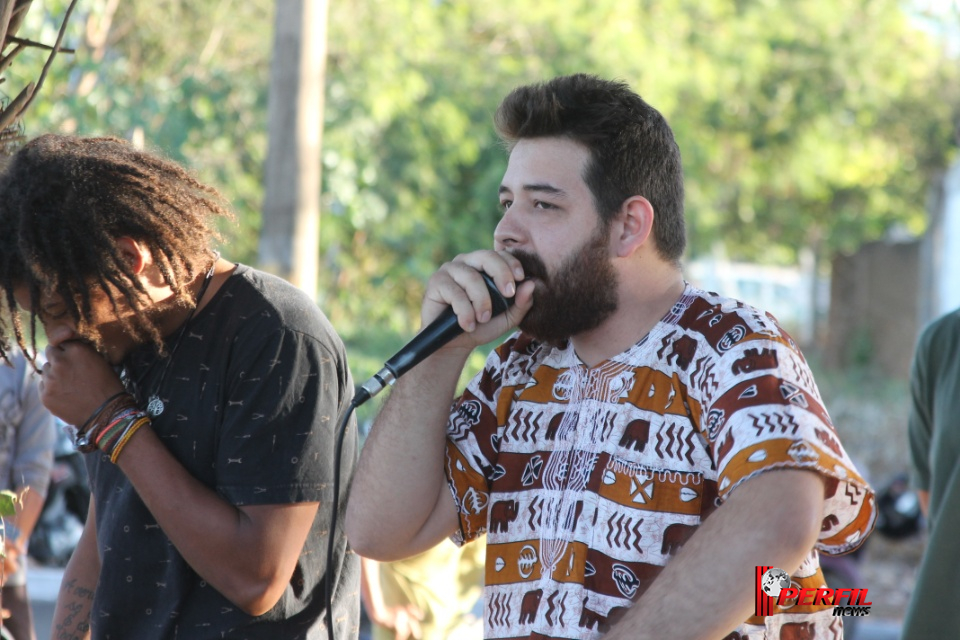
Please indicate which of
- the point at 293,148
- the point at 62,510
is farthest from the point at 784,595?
the point at 62,510

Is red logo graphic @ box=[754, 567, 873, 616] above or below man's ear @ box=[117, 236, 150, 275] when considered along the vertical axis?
below

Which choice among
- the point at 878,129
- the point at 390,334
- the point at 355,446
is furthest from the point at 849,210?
the point at 355,446

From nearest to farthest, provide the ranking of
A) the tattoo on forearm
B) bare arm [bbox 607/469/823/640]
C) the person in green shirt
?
1. bare arm [bbox 607/469/823/640]
2. the tattoo on forearm
3. the person in green shirt

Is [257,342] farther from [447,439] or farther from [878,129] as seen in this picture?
[878,129]

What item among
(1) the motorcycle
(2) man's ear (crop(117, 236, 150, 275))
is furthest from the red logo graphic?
(1) the motorcycle

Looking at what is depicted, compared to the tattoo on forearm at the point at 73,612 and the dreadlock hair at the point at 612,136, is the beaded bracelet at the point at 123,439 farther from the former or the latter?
the dreadlock hair at the point at 612,136

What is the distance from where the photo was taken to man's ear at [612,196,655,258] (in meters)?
1.85

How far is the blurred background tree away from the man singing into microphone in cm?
322

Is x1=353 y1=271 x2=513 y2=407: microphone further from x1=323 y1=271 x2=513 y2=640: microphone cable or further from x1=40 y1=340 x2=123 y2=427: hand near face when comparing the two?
x1=40 y1=340 x2=123 y2=427: hand near face

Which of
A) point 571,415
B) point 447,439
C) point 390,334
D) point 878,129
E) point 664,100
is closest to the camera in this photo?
point 571,415

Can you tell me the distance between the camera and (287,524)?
1871 millimetres

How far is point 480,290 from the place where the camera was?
1821 millimetres

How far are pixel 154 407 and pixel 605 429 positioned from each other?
86 cm

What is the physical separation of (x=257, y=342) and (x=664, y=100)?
8306mm
